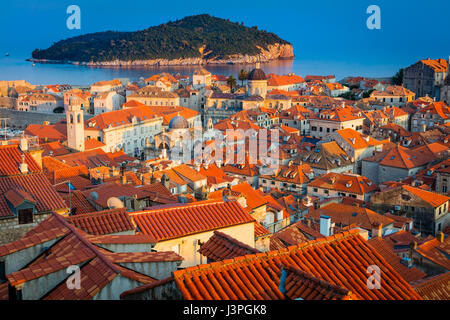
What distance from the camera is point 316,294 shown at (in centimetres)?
430

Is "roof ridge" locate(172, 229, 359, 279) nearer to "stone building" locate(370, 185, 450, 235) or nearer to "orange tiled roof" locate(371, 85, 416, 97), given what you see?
"stone building" locate(370, 185, 450, 235)

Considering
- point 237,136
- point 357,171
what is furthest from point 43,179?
point 237,136

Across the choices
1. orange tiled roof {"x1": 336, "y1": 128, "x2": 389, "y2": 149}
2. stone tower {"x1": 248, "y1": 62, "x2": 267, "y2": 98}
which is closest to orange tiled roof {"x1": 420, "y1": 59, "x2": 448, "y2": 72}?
stone tower {"x1": 248, "y1": 62, "x2": 267, "y2": 98}

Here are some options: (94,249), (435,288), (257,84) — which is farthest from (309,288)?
(257,84)

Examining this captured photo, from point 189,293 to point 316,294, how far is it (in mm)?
999

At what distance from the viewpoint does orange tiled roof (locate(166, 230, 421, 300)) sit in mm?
4367

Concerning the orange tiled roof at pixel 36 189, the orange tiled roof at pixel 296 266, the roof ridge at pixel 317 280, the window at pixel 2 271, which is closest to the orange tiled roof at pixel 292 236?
the orange tiled roof at pixel 36 189

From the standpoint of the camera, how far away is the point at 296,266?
195 inches

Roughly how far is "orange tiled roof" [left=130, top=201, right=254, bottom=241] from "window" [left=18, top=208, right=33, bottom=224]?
1.61 meters

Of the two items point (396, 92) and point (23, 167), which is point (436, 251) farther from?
point (396, 92)

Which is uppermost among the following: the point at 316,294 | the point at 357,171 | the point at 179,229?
the point at 316,294

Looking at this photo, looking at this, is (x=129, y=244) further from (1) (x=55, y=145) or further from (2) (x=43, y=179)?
(1) (x=55, y=145)

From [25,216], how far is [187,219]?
8.00 ft
